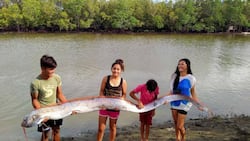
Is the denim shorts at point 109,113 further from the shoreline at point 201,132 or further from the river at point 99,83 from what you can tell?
the river at point 99,83

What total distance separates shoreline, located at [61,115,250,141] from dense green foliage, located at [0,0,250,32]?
5006 cm

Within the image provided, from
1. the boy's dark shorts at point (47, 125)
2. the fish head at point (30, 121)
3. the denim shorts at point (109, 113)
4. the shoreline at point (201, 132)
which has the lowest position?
the shoreline at point (201, 132)

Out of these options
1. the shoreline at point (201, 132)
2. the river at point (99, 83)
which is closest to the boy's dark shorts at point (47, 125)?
the shoreline at point (201, 132)

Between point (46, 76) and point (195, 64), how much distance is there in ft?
52.3

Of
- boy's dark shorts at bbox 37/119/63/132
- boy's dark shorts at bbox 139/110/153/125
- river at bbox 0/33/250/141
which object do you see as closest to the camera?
boy's dark shorts at bbox 37/119/63/132

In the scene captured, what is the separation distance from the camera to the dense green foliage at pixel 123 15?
184ft

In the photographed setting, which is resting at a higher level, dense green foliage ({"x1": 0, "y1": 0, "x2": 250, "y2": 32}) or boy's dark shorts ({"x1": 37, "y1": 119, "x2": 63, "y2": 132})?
dense green foliage ({"x1": 0, "y1": 0, "x2": 250, "y2": 32})

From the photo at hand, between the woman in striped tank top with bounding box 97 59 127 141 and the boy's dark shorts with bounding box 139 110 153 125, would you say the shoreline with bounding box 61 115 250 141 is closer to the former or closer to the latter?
the boy's dark shorts with bounding box 139 110 153 125

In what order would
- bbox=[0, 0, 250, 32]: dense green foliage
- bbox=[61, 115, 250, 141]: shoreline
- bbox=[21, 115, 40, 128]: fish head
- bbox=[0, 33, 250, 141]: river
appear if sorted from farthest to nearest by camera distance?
1. bbox=[0, 0, 250, 32]: dense green foliage
2. bbox=[0, 33, 250, 141]: river
3. bbox=[61, 115, 250, 141]: shoreline
4. bbox=[21, 115, 40, 128]: fish head

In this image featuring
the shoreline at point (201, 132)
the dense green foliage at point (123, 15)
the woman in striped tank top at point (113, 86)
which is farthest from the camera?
the dense green foliage at point (123, 15)

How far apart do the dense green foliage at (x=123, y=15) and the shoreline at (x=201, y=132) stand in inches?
1971

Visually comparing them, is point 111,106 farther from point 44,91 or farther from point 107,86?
point 44,91

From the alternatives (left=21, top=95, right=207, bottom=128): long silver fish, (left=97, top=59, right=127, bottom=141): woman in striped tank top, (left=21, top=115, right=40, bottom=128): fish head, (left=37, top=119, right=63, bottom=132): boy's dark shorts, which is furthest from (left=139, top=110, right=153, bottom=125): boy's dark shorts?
(left=21, top=115, right=40, bottom=128): fish head

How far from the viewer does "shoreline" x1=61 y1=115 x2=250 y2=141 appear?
5859mm
